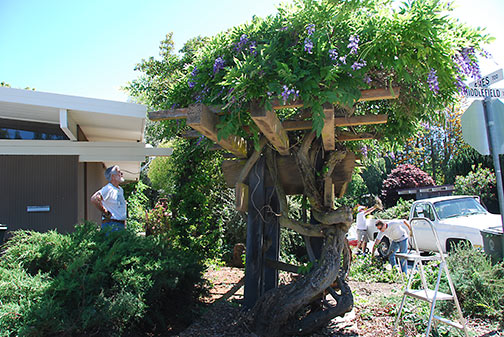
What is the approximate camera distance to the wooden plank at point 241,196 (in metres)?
4.48

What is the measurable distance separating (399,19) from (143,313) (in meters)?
3.47

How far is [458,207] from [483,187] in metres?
8.47

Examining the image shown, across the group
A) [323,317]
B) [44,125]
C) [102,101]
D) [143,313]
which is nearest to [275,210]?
[323,317]

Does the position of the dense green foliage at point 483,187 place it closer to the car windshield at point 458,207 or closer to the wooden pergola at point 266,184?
the car windshield at point 458,207

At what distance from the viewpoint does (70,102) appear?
5738 millimetres

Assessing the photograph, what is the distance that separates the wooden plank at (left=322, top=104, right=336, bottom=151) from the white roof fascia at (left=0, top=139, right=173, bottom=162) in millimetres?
3878

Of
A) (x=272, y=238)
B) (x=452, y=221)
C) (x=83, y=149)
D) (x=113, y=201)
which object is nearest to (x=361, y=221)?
(x=452, y=221)

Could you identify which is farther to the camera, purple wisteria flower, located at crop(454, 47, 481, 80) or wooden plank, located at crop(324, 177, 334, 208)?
wooden plank, located at crop(324, 177, 334, 208)

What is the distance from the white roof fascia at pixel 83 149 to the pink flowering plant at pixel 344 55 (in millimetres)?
3763

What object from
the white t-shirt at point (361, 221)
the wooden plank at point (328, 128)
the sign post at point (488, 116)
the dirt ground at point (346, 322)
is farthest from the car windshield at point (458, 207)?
the wooden plank at point (328, 128)

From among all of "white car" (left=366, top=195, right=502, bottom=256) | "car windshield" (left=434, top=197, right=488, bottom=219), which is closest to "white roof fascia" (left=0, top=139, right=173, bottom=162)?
"white car" (left=366, top=195, right=502, bottom=256)

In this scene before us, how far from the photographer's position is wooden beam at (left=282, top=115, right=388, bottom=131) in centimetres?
395

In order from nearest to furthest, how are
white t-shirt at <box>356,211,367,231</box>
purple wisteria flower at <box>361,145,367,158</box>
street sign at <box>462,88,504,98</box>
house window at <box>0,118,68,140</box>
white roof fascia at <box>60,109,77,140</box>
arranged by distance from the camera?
1. street sign at <box>462,88,504,98</box>
2. purple wisteria flower at <box>361,145,367,158</box>
3. white roof fascia at <box>60,109,77,140</box>
4. house window at <box>0,118,68,140</box>
5. white t-shirt at <box>356,211,367,231</box>

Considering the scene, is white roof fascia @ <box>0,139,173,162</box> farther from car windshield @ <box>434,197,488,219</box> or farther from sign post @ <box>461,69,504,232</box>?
car windshield @ <box>434,197,488,219</box>
